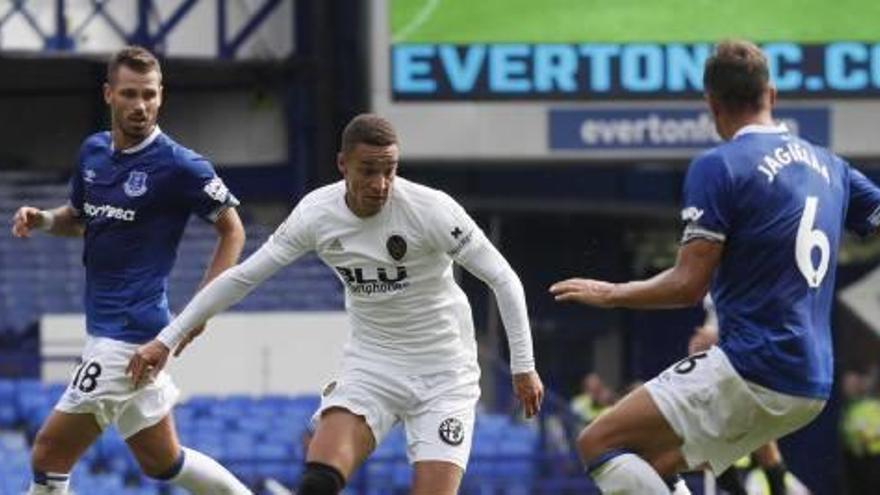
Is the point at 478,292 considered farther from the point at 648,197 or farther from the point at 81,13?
the point at 81,13

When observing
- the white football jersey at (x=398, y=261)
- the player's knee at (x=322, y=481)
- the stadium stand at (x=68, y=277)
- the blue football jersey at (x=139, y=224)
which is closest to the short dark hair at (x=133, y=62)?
the blue football jersey at (x=139, y=224)

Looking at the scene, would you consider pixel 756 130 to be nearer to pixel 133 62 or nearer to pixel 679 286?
pixel 679 286

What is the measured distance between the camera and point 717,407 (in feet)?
29.7

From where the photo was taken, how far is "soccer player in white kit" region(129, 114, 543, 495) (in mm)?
10016

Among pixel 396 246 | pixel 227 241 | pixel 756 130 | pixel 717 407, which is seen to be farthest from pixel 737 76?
pixel 227 241

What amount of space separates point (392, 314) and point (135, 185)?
4.31 feet

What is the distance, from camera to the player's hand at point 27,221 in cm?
1096

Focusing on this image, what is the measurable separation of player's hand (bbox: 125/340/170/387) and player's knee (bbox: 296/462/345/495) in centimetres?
74

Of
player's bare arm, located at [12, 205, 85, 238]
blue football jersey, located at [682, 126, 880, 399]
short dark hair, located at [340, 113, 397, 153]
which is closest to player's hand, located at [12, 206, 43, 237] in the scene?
player's bare arm, located at [12, 205, 85, 238]

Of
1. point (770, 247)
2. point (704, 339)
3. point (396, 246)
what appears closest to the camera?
point (770, 247)

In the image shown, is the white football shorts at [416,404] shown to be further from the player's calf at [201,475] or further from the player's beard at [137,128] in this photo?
the player's beard at [137,128]

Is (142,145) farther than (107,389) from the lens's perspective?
Yes

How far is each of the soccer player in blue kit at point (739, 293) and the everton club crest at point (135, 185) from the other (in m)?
→ 2.48

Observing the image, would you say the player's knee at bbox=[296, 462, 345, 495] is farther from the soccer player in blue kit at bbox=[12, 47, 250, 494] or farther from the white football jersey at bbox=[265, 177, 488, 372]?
the soccer player in blue kit at bbox=[12, 47, 250, 494]
